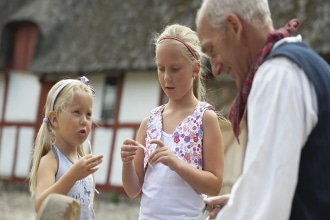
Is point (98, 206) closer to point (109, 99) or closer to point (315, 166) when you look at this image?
point (109, 99)

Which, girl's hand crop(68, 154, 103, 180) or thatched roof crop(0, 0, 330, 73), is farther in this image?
thatched roof crop(0, 0, 330, 73)

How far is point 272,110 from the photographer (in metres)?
2.19

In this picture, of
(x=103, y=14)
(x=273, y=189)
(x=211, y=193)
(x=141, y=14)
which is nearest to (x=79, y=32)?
(x=103, y=14)

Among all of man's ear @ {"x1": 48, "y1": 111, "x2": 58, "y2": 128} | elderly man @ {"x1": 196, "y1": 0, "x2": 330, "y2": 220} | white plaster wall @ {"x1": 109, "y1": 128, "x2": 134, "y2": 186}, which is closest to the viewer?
elderly man @ {"x1": 196, "y1": 0, "x2": 330, "y2": 220}

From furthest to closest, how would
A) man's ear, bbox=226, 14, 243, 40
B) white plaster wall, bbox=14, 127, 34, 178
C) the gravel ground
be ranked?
white plaster wall, bbox=14, 127, 34, 178, the gravel ground, man's ear, bbox=226, 14, 243, 40

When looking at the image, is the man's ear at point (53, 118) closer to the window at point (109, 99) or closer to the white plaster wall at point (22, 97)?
the window at point (109, 99)

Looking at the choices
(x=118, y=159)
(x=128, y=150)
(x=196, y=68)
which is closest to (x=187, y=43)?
(x=196, y=68)

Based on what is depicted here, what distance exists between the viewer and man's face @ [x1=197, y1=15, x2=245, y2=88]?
2.41 meters

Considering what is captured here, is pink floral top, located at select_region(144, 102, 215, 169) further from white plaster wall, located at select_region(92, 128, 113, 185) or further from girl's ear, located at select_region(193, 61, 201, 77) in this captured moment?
white plaster wall, located at select_region(92, 128, 113, 185)

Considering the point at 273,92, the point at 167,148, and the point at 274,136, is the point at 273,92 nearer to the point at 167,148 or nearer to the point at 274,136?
the point at 274,136

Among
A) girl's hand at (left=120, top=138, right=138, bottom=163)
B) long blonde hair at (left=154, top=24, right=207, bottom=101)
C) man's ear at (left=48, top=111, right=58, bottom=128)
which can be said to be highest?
long blonde hair at (left=154, top=24, right=207, bottom=101)

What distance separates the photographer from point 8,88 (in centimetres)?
1983

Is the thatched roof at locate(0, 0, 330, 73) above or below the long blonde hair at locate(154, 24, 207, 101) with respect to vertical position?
above

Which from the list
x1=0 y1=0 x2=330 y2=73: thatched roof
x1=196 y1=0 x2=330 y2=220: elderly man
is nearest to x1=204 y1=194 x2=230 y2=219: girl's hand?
x1=196 y1=0 x2=330 y2=220: elderly man
